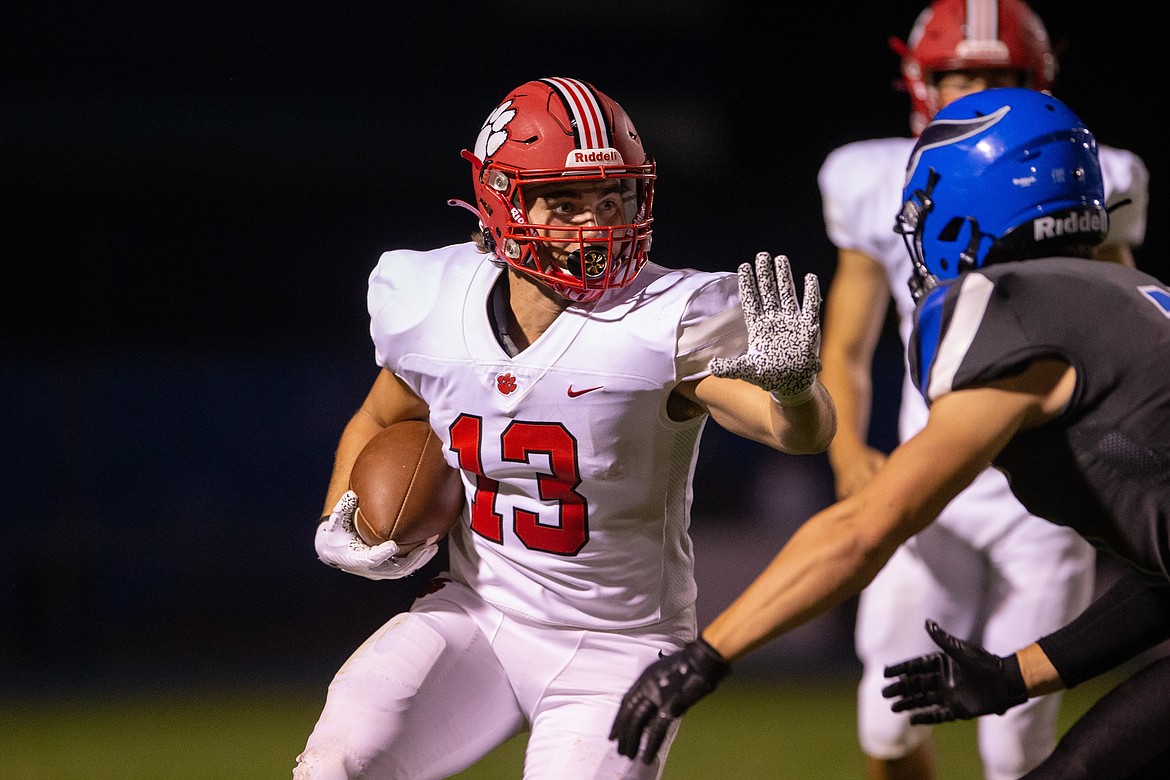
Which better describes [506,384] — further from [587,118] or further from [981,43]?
[981,43]

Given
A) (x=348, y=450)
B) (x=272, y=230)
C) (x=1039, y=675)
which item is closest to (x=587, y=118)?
(x=348, y=450)

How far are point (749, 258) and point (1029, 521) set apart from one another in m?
3.92

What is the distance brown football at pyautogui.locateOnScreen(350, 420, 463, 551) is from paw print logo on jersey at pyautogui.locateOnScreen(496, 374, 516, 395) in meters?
0.20

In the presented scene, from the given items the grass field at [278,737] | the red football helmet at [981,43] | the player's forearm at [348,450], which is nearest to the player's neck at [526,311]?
the player's forearm at [348,450]

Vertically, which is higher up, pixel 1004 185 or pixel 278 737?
pixel 1004 185

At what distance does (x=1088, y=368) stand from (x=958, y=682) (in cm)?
56

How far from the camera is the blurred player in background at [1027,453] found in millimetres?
1820

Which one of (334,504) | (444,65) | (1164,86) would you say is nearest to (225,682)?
(334,504)

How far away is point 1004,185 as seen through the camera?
2.12m

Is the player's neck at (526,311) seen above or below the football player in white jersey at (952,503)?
above

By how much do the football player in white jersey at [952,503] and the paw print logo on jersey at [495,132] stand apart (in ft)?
3.64

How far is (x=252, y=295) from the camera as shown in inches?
264

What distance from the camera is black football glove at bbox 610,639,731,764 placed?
1.81m

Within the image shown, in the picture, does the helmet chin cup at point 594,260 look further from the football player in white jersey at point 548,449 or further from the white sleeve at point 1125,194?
the white sleeve at point 1125,194
